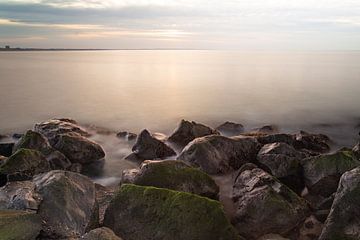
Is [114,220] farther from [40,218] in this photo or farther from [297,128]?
[297,128]

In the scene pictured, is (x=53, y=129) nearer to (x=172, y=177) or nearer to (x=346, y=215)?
(x=172, y=177)

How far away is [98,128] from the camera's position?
77.4 feet

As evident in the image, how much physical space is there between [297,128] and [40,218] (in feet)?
63.4

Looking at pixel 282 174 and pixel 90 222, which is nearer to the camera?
pixel 90 222

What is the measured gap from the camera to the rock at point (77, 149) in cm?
1515

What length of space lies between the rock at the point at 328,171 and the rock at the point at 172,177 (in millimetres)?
3616

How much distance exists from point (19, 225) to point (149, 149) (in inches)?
352

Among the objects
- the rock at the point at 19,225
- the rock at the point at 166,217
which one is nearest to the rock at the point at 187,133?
the rock at the point at 166,217

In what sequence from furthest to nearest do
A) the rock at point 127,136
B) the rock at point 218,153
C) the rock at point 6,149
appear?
the rock at point 127,136, the rock at point 6,149, the rock at point 218,153

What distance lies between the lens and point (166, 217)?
8.23m

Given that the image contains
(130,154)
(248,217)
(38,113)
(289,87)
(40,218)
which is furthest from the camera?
(289,87)

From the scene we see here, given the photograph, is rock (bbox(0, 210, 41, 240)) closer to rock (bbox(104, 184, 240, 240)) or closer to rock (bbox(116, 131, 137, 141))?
rock (bbox(104, 184, 240, 240))

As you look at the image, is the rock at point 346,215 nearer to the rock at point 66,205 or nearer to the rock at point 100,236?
the rock at point 100,236

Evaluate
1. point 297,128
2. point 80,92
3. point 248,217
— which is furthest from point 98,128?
point 80,92
